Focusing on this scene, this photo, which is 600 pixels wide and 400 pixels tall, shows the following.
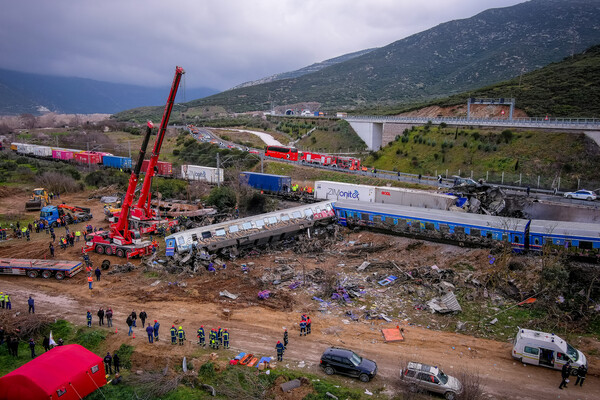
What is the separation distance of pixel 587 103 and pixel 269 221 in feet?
184

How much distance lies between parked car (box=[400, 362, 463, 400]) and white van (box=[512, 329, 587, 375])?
3945 millimetres

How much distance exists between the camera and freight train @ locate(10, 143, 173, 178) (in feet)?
184

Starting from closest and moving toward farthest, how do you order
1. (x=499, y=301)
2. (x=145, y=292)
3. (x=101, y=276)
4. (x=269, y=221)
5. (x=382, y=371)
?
(x=382, y=371) < (x=499, y=301) < (x=145, y=292) < (x=101, y=276) < (x=269, y=221)

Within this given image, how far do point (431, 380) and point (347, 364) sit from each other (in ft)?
10.0

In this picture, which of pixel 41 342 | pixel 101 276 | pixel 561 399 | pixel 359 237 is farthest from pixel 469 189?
pixel 41 342

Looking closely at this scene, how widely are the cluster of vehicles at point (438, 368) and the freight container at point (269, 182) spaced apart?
2928 cm

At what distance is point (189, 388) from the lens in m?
14.3

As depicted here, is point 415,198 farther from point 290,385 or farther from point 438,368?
point 290,385

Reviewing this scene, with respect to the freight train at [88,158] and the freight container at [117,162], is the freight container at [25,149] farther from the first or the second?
the freight container at [117,162]

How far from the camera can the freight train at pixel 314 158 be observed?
174 feet

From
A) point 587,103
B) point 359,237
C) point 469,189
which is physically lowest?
point 359,237

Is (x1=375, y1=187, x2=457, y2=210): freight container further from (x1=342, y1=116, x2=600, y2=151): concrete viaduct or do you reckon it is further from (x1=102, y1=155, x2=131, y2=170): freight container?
(x1=102, y1=155, x2=131, y2=170): freight container

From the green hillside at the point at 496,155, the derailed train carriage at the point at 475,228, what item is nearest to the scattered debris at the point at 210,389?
the derailed train carriage at the point at 475,228

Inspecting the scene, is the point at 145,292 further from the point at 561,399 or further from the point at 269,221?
the point at 561,399
